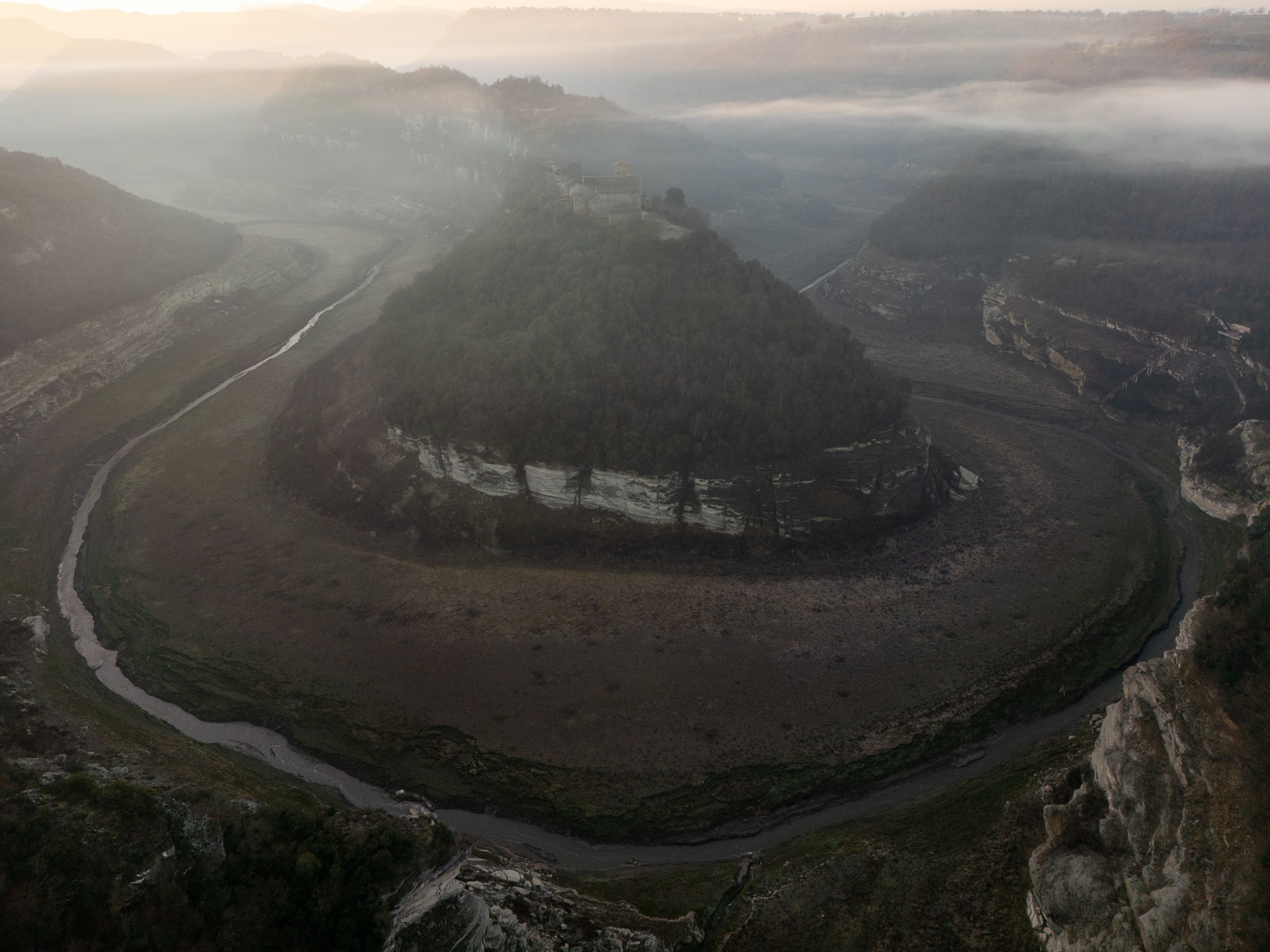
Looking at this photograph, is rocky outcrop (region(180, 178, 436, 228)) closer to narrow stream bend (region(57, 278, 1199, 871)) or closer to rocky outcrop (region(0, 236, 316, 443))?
rocky outcrop (region(0, 236, 316, 443))

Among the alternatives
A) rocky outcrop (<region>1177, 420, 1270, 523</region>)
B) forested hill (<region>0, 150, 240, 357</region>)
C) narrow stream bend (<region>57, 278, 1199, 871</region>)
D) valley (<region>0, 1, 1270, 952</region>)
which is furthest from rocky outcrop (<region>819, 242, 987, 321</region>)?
forested hill (<region>0, 150, 240, 357</region>)

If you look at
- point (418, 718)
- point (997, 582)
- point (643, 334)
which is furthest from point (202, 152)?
point (997, 582)

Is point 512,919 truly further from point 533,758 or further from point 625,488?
point 625,488

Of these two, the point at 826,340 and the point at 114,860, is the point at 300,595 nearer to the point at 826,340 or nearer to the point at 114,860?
the point at 114,860

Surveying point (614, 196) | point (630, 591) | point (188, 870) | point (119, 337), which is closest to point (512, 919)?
point (188, 870)

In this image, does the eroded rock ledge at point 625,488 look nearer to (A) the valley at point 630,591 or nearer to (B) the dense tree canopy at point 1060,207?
(A) the valley at point 630,591

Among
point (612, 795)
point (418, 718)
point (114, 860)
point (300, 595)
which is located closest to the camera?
point (114, 860)

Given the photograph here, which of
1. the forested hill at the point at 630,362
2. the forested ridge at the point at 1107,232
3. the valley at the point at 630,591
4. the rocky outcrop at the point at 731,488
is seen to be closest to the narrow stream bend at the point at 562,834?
the valley at the point at 630,591
